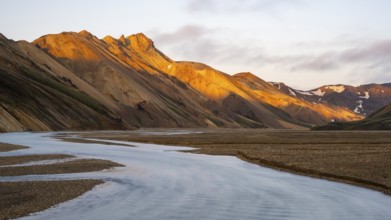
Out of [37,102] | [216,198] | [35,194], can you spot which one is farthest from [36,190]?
[37,102]

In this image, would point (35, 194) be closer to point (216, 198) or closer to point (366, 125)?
point (216, 198)

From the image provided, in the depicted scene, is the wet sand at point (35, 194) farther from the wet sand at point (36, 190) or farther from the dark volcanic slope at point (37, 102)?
the dark volcanic slope at point (37, 102)

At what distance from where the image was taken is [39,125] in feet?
404

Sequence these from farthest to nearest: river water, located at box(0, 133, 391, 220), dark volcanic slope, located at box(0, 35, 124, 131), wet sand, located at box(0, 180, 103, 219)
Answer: dark volcanic slope, located at box(0, 35, 124, 131), river water, located at box(0, 133, 391, 220), wet sand, located at box(0, 180, 103, 219)

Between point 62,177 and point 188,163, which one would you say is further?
point 188,163

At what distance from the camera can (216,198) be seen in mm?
24891

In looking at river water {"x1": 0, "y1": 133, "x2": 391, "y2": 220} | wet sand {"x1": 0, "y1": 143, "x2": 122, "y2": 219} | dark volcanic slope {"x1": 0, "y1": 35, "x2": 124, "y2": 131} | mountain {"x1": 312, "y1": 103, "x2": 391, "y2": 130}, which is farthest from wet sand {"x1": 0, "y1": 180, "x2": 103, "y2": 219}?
mountain {"x1": 312, "y1": 103, "x2": 391, "y2": 130}

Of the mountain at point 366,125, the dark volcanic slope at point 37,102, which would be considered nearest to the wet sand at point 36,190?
the dark volcanic slope at point 37,102

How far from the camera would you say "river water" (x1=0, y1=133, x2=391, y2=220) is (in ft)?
68.0

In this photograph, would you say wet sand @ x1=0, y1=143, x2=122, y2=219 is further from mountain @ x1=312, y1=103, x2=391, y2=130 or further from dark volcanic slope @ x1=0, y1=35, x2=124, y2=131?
mountain @ x1=312, y1=103, x2=391, y2=130

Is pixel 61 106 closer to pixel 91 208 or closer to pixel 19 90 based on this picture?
pixel 19 90

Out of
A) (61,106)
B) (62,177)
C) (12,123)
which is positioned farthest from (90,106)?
(62,177)

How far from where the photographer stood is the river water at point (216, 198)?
2073cm

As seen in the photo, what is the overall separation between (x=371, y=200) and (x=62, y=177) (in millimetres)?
18942
